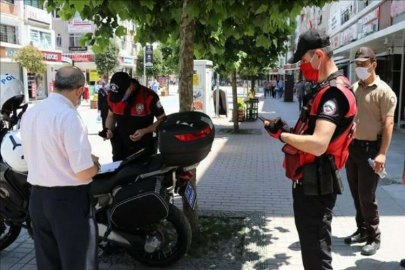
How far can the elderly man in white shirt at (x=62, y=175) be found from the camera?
2.70 meters

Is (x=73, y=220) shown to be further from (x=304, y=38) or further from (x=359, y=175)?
(x=359, y=175)

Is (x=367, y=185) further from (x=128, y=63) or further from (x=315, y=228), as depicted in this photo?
(x=128, y=63)

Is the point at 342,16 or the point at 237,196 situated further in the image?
the point at 342,16

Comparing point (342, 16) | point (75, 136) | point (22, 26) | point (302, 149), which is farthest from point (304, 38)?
point (22, 26)

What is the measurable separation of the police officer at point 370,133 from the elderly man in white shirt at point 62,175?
8.61ft

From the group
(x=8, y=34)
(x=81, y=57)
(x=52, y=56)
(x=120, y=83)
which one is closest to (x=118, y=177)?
(x=120, y=83)

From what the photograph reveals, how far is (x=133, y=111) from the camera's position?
4.94 m

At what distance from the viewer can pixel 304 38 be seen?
2.87 metres

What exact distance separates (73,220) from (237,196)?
3952 millimetres

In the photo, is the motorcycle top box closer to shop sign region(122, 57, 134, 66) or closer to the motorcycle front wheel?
the motorcycle front wheel

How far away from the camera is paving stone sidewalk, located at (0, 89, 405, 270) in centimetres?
413

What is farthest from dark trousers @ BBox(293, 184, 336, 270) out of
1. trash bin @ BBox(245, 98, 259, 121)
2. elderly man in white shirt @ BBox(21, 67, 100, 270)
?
trash bin @ BBox(245, 98, 259, 121)

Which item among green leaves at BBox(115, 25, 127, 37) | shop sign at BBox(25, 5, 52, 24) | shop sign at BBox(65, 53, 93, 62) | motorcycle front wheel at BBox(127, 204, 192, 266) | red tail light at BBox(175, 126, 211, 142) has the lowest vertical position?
motorcycle front wheel at BBox(127, 204, 192, 266)

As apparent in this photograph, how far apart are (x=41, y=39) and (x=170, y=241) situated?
35.9 m
